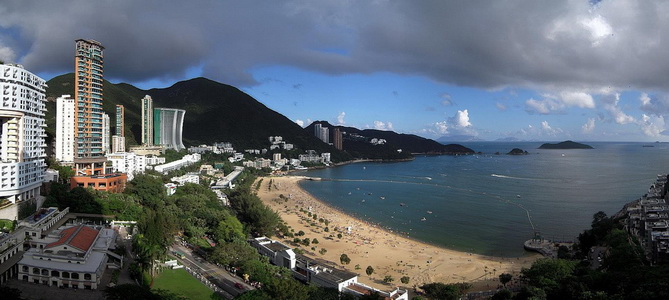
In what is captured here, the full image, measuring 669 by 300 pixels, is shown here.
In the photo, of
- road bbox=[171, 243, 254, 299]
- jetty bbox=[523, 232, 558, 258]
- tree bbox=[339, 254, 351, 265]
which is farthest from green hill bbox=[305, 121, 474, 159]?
road bbox=[171, 243, 254, 299]

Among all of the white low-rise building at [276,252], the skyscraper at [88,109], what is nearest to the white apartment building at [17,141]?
the skyscraper at [88,109]

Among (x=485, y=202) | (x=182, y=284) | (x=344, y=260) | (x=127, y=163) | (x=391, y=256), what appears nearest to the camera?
(x=182, y=284)

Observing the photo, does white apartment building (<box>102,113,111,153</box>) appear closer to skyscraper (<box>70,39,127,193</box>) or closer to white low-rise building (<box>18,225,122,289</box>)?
skyscraper (<box>70,39,127,193</box>)

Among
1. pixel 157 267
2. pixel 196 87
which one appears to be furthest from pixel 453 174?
pixel 196 87

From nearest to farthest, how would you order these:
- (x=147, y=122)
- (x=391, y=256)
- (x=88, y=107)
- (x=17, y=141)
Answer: (x=17, y=141), (x=391, y=256), (x=88, y=107), (x=147, y=122)

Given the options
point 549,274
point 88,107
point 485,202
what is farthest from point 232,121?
point 549,274

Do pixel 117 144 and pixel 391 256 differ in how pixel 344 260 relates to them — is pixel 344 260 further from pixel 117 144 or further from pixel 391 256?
pixel 117 144

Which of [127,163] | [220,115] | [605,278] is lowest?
[605,278]

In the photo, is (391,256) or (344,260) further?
(391,256)
